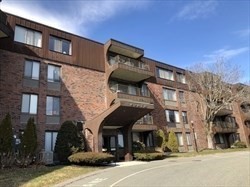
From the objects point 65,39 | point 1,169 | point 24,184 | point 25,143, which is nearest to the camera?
point 24,184

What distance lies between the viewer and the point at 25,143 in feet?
59.4

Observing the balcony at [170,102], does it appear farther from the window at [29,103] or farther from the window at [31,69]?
the window at [29,103]

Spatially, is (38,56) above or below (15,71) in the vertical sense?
above

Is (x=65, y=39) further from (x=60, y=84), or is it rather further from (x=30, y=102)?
(x=30, y=102)

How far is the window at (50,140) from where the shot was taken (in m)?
20.7

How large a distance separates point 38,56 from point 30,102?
4486 millimetres

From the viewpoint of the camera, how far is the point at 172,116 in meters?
34.6

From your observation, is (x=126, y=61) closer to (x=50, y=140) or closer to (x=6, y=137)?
(x=50, y=140)

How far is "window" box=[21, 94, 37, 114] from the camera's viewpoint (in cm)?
2061

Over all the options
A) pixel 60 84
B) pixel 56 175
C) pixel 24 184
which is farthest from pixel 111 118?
pixel 24 184

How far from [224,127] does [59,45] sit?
3165 cm

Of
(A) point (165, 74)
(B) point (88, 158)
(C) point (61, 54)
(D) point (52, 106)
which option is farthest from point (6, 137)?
(A) point (165, 74)

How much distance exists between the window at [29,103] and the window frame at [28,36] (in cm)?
502

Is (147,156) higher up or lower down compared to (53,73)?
lower down
